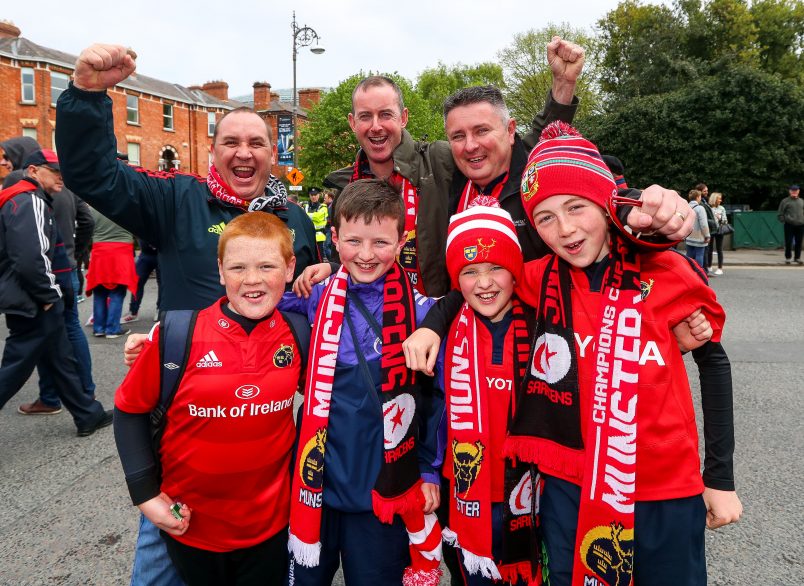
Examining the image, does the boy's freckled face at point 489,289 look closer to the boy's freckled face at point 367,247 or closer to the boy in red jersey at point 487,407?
the boy in red jersey at point 487,407

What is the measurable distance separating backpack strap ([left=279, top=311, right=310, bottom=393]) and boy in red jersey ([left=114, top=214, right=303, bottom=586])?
0.29 feet

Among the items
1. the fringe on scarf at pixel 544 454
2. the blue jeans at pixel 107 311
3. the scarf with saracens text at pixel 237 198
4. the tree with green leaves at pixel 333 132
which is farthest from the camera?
the tree with green leaves at pixel 333 132

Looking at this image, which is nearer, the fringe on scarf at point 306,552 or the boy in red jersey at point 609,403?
the boy in red jersey at point 609,403

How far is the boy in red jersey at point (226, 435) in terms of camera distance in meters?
1.84

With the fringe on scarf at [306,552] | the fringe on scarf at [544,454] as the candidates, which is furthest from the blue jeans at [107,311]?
the fringe on scarf at [544,454]

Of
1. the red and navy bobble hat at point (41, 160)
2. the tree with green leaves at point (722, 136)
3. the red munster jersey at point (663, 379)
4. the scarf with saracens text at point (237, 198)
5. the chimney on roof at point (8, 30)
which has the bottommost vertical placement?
the red munster jersey at point (663, 379)

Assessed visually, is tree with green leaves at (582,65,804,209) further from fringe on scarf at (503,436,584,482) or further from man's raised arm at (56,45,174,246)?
man's raised arm at (56,45,174,246)

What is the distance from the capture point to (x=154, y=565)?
6.52 feet

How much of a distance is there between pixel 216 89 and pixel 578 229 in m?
43.3

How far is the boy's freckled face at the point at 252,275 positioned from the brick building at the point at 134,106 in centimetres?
→ 1949

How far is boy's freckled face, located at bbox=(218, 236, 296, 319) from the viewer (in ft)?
6.35

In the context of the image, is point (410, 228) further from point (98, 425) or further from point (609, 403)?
point (98, 425)

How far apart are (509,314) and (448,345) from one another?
26 cm

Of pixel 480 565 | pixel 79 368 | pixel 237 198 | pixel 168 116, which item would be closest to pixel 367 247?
pixel 237 198
